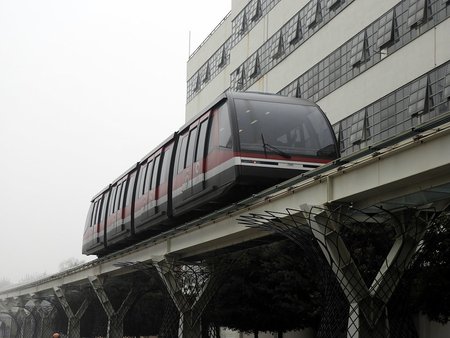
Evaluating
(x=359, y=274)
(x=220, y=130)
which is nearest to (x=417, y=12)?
(x=220, y=130)

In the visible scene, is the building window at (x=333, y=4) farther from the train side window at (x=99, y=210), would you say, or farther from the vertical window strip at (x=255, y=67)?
the train side window at (x=99, y=210)

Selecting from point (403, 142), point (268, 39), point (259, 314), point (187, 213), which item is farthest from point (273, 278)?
point (268, 39)

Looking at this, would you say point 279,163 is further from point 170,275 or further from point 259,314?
point 259,314

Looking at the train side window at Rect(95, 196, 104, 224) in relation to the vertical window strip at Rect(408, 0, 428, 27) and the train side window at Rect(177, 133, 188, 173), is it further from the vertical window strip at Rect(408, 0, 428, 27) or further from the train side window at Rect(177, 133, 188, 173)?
the vertical window strip at Rect(408, 0, 428, 27)

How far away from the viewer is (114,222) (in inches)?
1016

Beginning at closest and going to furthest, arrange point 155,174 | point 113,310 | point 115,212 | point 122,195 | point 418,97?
point 155,174 < point 418,97 < point 122,195 < point 115,212 < point 113,310

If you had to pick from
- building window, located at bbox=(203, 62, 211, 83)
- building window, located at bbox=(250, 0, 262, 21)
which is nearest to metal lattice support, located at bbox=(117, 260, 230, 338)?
building window, located at bbox=(250, 0, 262, 21)

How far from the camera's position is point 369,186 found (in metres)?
11.5

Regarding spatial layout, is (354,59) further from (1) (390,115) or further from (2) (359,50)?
(1) (390,115)

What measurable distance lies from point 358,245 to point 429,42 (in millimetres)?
7537

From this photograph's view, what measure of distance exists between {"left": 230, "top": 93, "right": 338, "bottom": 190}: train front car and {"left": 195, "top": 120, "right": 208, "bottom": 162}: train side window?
122 cm

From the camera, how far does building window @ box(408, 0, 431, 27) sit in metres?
23.5

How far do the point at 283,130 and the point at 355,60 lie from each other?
12.5m

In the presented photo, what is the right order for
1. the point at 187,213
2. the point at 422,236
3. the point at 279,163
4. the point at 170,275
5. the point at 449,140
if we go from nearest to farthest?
the point at 449,140, the point at 422,236, the point at 279,163, the point at 187,213, the point at 170,275
